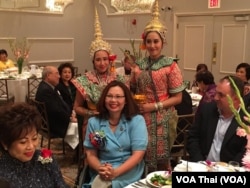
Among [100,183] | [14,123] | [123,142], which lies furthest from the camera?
[123,142]

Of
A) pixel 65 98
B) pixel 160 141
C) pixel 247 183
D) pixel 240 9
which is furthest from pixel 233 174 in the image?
pixel 240 9

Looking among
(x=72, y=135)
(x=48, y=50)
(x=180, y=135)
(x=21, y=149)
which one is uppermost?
(x=48, y=50)

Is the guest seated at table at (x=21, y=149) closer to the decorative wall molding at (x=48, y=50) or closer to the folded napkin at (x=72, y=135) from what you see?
the folded napkin at (x=72, y=135)

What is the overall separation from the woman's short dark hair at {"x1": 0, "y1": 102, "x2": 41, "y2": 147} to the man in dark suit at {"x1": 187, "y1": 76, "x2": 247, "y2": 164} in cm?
126

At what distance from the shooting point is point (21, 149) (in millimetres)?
1631

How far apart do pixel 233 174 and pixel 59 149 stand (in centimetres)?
398

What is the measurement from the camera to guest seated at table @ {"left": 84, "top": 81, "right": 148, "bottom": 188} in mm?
2232

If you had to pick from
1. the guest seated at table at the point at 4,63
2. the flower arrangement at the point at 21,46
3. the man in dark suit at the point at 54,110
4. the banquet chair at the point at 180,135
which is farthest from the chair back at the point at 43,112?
the flower arrangement at the point at 21,46

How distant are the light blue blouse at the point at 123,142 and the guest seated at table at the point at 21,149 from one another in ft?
1.92

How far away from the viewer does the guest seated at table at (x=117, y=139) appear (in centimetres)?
223

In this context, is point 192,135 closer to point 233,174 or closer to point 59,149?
point 233,174

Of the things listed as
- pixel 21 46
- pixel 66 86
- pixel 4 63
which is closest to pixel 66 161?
pixel 66 86

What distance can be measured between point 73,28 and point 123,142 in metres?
8.01

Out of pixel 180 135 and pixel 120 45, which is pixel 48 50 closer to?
pixel 120 45
